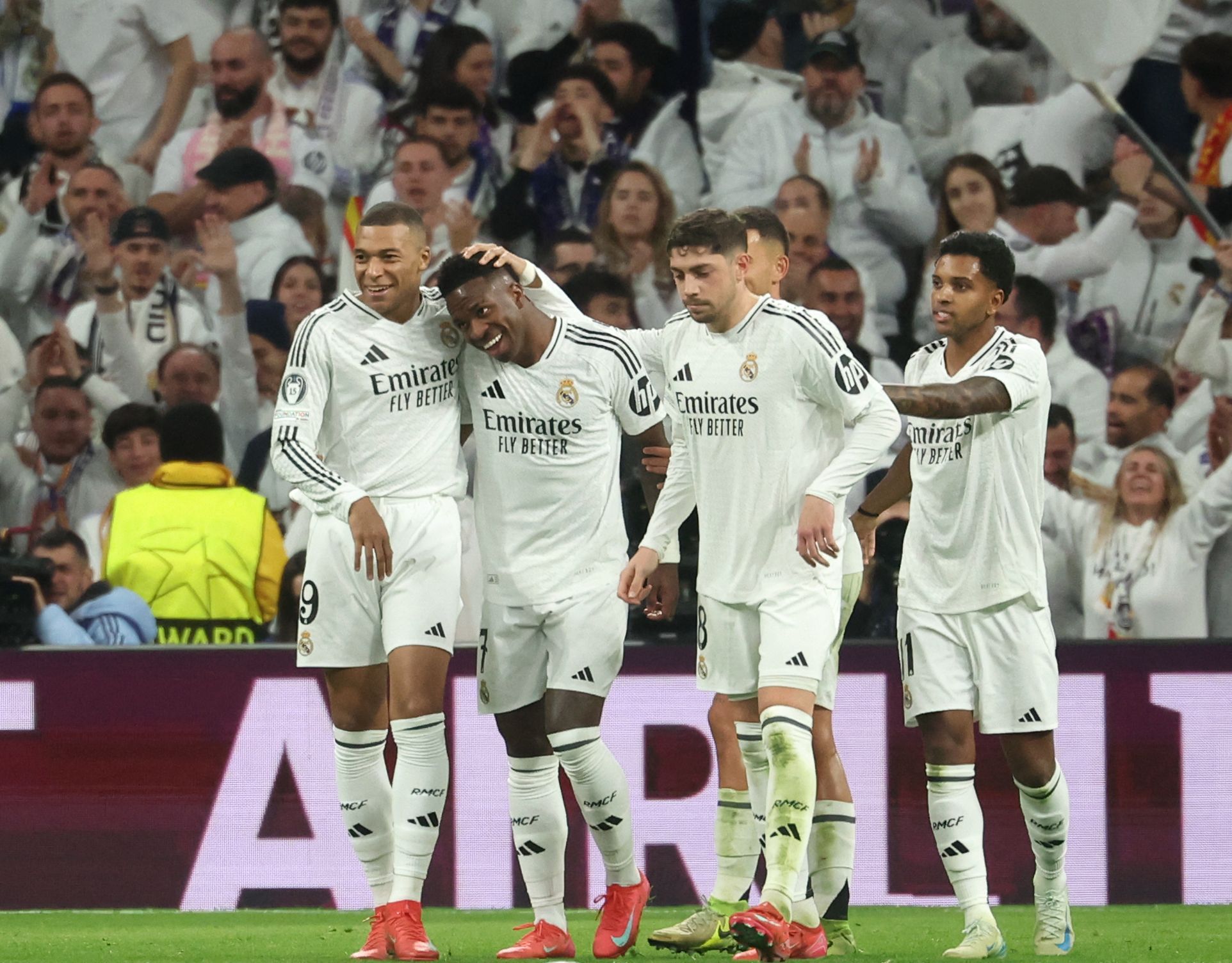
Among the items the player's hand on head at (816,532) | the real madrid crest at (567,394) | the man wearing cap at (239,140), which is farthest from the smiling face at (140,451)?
the player's hand on head at (816,532)

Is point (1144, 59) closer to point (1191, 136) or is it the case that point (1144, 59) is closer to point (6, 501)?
point (1191, 136)

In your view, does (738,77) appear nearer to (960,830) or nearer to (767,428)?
(767,428)

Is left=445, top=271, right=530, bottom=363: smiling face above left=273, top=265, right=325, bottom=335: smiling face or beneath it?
beneath

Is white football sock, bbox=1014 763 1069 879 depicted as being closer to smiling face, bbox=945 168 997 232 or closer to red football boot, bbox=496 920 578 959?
red football boot, bbox=496 920 578 959

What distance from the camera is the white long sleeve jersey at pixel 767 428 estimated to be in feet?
16.7

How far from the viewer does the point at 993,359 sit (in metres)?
5.41

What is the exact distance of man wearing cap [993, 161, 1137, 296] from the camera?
920 cm

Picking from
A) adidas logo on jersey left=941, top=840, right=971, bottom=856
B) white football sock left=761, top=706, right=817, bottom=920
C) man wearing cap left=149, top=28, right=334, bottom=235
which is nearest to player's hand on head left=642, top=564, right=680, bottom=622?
white football sock left=761, top=706, right=817, bottom=920

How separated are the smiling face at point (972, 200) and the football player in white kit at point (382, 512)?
4501 millimetres

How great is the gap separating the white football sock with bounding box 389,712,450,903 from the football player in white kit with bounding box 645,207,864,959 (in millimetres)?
806

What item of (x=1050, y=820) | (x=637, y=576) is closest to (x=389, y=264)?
(x=637, y=576)

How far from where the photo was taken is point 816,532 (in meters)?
4.82

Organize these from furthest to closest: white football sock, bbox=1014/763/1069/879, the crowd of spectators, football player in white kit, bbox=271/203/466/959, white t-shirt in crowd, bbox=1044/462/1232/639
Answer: the crowd of spectators, white t-shirt in crowd, bbox=1044/462/1232/639, white football sock, bbox=1014/763/1069/879, football player in white kit, bbox=271/203/466/959

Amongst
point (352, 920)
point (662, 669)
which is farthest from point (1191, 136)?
point (352, 920)
